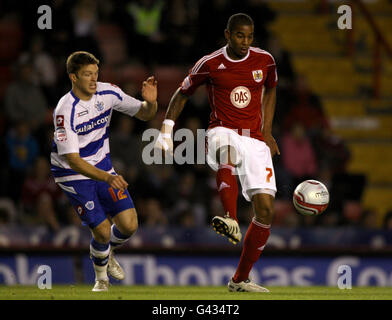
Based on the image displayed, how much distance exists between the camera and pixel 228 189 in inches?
322

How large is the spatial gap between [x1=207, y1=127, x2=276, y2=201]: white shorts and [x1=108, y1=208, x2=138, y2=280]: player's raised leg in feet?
3.25

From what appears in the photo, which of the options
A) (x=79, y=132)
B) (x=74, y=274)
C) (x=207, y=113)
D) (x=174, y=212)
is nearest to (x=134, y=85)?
(x=207, y=113)

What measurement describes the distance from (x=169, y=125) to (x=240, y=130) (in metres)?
0.65

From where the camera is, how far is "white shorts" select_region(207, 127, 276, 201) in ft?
27.0

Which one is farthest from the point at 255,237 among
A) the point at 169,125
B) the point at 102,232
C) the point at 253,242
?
the point at 102,232

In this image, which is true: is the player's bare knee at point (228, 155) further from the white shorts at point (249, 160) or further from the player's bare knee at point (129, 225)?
the player's bare knee at point (129, 225)

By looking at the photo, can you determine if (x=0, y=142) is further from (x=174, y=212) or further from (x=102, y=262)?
(x=102, y=262)

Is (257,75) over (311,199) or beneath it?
over

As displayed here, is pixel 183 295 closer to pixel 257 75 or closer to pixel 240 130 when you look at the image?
pixel 240 130

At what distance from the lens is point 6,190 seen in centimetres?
1253

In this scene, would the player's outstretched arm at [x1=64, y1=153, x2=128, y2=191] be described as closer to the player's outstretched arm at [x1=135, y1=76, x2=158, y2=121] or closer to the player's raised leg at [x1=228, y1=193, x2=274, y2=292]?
the player's outstretched arm at [x1=135, y1=76, x2=158, y2=121]

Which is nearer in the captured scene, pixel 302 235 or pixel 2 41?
pixel 302 235

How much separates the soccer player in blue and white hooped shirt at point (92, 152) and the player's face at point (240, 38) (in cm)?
89

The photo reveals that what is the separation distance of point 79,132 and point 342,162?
6.49 meters
